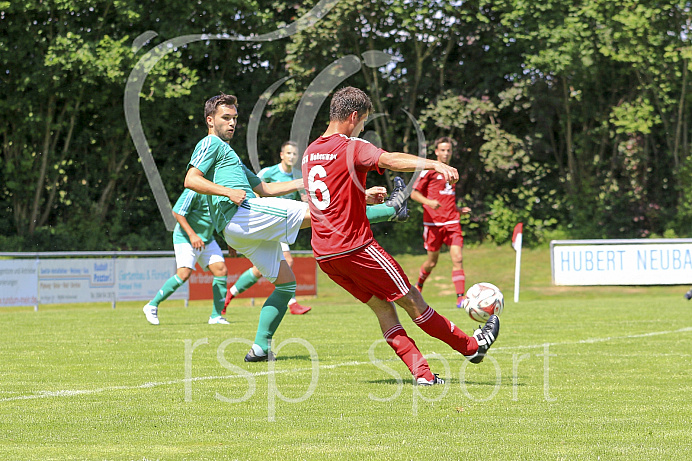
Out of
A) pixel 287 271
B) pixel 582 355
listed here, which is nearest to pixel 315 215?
pixel 287 271

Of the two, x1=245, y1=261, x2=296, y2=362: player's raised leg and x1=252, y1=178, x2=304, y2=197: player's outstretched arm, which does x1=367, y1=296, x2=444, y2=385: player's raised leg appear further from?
x1=252, y1=178, x2=304, y2=197: player's outstretched arm

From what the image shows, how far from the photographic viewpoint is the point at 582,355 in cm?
849

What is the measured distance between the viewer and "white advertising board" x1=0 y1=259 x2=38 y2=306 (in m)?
17.3

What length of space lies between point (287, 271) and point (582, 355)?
2.82 metres

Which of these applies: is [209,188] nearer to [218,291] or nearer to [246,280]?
[246,280]

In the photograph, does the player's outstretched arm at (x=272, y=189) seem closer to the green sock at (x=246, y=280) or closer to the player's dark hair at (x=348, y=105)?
the player's dark hair at (x=348, y=105)

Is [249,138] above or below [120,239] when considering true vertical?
above

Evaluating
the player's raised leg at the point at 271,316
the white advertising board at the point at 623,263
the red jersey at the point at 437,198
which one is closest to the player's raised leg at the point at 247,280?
the player's raised leg at the point at 271,316

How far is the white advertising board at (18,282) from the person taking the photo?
1734 cm

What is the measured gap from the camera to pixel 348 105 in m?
6.38

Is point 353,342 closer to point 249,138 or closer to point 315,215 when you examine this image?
point 315,215

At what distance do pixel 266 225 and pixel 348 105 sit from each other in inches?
75.1

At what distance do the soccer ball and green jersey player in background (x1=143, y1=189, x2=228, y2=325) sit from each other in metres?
5.48

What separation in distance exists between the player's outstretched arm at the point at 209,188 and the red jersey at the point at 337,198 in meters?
1.54
